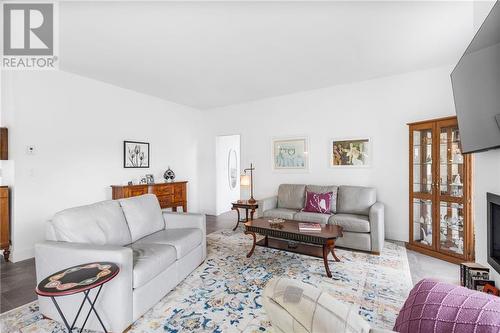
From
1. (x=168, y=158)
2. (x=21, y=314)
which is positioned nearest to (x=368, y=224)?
(x=21, y=314)

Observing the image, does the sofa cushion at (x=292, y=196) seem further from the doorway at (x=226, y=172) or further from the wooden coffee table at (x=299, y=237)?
the doorway at (x=226, y=172)

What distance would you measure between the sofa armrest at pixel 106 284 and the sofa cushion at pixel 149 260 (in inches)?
3.5

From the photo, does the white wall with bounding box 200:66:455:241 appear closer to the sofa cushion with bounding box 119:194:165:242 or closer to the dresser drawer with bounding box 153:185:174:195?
the dresser drawer with bounding box 153:185:174:195

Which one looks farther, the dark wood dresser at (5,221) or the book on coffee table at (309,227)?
the dark wood dresser at (5,221)

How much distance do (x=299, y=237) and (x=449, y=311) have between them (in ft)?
5.64

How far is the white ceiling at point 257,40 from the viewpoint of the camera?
2.19m

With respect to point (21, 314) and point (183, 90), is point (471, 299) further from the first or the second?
point (183, 90)

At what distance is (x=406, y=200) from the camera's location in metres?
3.73

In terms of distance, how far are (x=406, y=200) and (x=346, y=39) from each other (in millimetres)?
2711

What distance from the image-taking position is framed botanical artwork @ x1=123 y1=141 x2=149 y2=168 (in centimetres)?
448

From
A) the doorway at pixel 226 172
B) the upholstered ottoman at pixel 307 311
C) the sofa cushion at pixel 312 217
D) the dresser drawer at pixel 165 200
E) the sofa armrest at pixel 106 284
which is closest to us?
the upholstered ottoman at pixel 307 311

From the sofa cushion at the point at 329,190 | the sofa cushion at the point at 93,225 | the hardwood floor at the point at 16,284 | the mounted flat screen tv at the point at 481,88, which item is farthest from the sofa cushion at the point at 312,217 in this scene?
the hardwood floor at the point at 16,284

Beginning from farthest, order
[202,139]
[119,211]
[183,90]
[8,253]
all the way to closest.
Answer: [202,139]
[183,90]
[8,253]
[119,211]

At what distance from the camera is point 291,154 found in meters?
4.86
